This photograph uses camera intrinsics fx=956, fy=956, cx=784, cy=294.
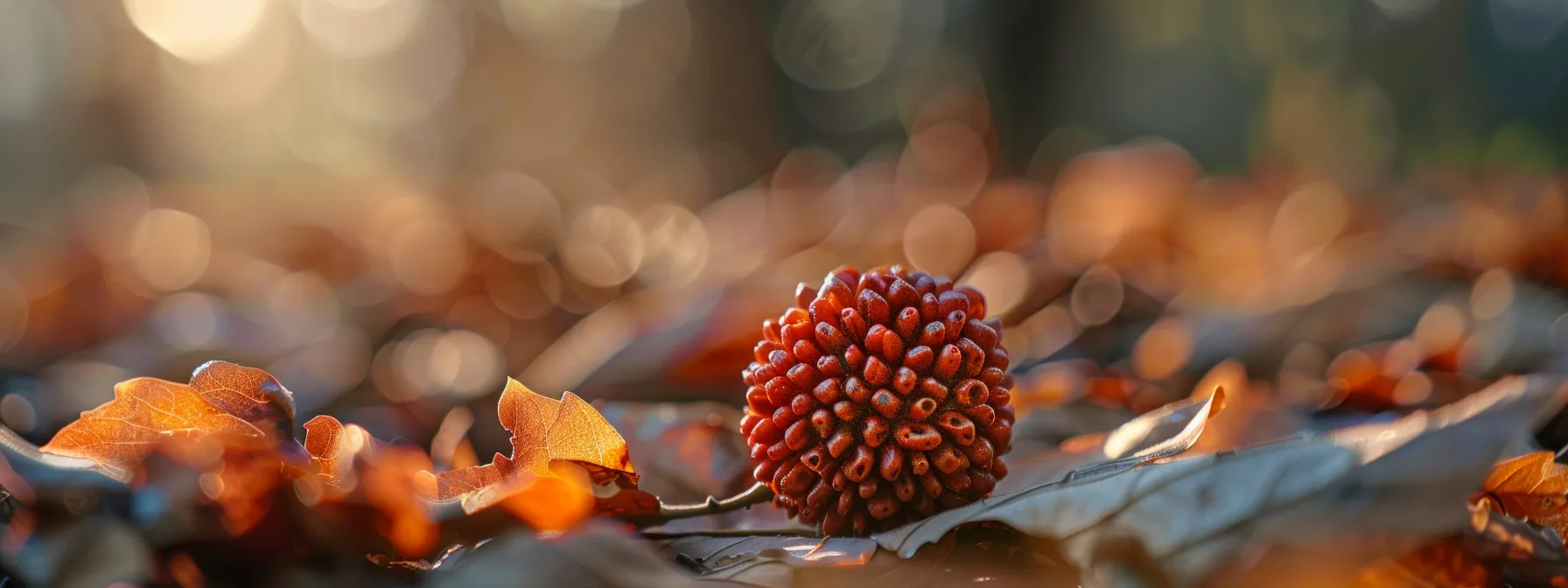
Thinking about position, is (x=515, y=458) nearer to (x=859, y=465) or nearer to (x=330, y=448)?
(x=330, y=448)

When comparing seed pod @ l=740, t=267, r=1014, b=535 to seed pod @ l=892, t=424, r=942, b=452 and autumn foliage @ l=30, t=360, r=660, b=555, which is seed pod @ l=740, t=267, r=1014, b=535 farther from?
autumn foliage @ l=30, t=360, r=660, b=555

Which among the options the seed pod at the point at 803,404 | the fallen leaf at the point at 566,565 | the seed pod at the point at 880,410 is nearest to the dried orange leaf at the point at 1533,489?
the seed pod at the point at 880,410

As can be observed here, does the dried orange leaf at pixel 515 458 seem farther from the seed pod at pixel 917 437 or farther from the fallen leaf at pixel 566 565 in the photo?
the seed pod at pixel 917 437

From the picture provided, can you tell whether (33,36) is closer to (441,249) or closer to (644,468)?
(441,249)

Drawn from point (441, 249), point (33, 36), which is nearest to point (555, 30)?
point (33, 36)

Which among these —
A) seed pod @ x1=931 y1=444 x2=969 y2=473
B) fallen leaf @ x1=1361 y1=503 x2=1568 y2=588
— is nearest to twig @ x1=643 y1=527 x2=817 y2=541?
seed pod @ x1=931 y1=444 x2=969 y2=473

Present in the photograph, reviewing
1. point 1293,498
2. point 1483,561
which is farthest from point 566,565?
point 1483,561
